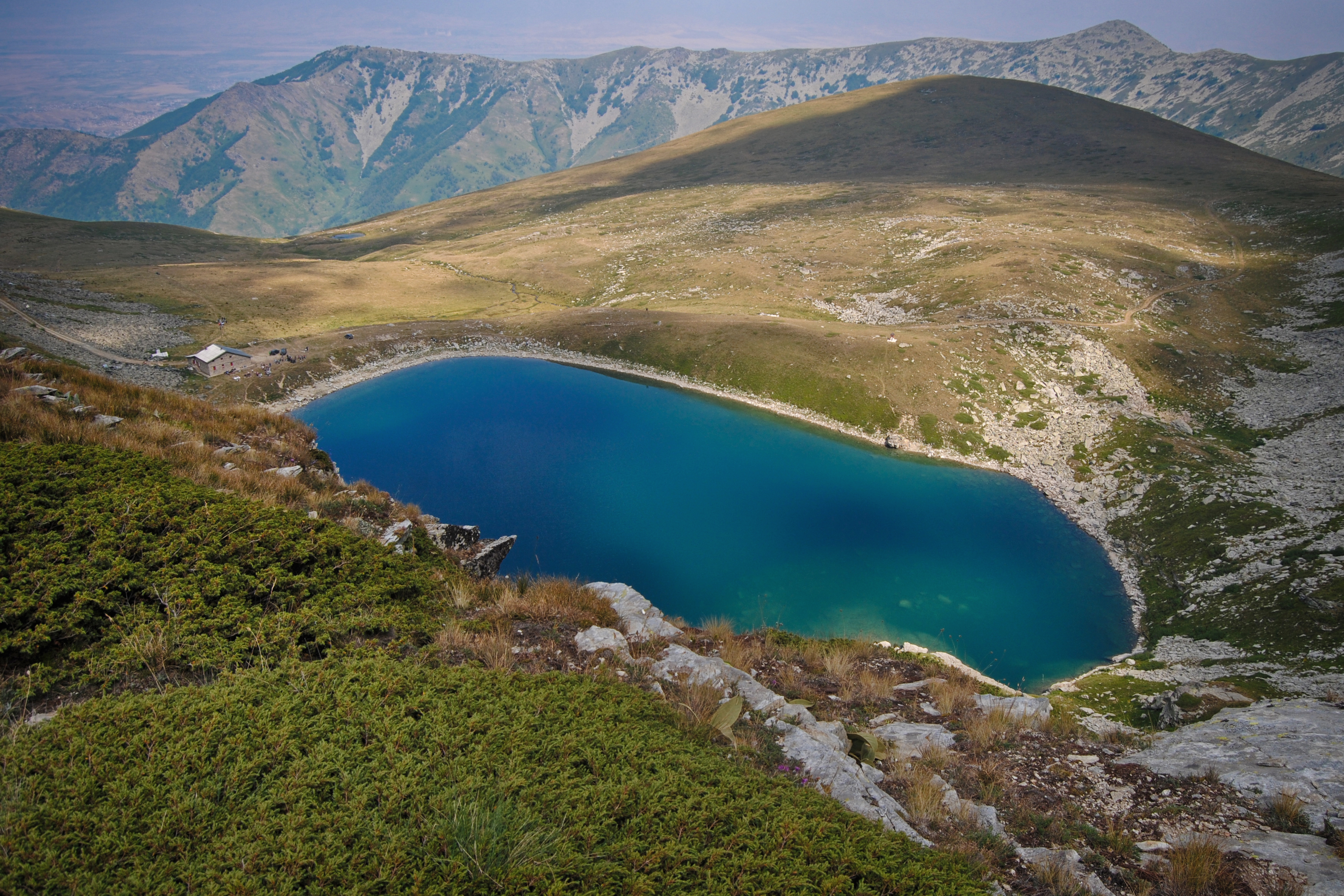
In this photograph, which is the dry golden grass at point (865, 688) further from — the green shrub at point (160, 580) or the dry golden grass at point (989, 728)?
the green shrub at point (160, 580)

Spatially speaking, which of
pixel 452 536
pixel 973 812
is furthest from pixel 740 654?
pixel 452 536

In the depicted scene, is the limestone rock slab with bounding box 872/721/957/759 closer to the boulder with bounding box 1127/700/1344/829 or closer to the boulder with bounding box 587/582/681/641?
the boulder with bounding box 1127/700/1344/829

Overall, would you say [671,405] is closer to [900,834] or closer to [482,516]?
[482,516]


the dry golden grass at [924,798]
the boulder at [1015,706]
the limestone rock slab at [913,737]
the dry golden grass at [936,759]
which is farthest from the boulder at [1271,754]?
the dry golden grass at [924,798]

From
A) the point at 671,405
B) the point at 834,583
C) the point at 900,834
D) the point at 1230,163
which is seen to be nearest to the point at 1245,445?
the point at 834,583

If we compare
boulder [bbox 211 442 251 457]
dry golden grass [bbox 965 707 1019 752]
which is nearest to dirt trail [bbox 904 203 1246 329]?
dry golden grass [bbox 965 707 1019 752]
